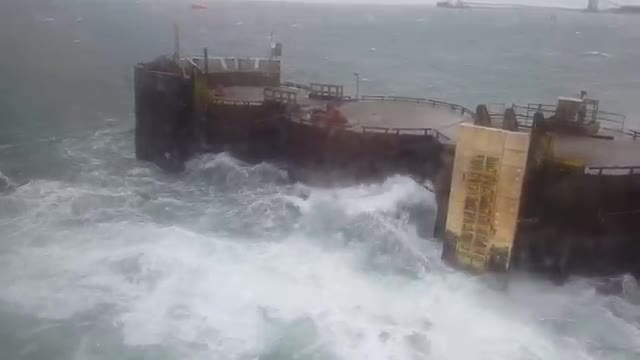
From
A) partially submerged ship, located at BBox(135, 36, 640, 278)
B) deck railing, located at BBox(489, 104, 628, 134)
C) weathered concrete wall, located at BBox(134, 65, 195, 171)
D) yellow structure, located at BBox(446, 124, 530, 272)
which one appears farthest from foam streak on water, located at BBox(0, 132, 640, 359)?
deck railing, located at BBox(489, 104, 628, 134)

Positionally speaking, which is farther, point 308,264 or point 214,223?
point 214,223

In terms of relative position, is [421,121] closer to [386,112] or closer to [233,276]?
[386,112]

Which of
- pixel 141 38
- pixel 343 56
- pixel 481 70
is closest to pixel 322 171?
pixel 481 70

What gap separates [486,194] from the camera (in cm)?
2253

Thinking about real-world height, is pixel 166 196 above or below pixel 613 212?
below

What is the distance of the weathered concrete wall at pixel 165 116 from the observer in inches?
1378

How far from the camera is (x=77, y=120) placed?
161 feet

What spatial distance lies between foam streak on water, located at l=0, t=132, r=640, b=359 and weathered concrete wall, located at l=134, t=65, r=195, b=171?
4654 millimetres

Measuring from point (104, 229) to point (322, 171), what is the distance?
1107 cm

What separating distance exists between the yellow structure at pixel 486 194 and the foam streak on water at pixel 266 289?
1.22 m

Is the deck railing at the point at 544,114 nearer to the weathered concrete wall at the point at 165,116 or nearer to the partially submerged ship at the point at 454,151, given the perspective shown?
the partially submerged ship at the point at 454,151

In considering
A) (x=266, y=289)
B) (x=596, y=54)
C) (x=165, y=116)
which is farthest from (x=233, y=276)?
(x=596, y=54)

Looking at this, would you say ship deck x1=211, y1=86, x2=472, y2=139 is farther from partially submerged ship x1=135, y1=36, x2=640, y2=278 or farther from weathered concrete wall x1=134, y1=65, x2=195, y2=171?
weathered concrete wall x1=134, y1=65, x2=195, y2=171

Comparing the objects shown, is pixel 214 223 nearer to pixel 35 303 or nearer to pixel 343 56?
pixel 35 303
